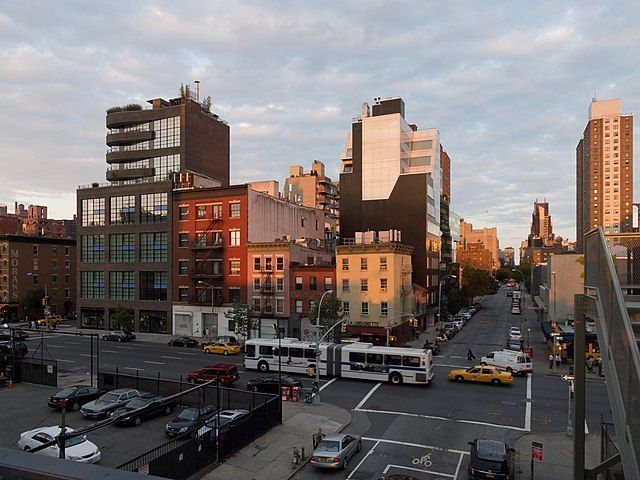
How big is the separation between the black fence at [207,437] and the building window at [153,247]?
135ft

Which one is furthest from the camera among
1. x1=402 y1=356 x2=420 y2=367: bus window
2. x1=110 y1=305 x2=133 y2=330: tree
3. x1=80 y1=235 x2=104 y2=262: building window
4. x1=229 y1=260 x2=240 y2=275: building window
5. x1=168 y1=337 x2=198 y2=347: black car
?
x1=80 y1=235 x2=104 y2=262: building window

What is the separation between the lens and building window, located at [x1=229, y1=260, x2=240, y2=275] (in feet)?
215

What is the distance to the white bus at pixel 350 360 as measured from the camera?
37688 mm

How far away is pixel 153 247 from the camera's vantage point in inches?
2835

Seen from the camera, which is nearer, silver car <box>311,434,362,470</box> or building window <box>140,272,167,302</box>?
silver car <box>311,434,362,470</box>

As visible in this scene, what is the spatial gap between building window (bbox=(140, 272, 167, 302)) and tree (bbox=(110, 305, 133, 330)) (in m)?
3.36

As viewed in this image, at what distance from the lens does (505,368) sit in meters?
42.4

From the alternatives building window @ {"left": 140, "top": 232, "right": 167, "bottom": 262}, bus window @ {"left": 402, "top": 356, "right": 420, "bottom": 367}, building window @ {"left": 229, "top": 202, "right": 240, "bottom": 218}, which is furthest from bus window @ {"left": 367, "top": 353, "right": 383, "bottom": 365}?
building window @ {"left": 140, "top": 232, "right": 167, "bottom": 262}

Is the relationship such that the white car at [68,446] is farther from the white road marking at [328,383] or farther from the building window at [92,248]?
the building window at [92,248]

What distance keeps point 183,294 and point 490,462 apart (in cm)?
5648

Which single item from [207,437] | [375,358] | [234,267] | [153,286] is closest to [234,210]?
[234,267]

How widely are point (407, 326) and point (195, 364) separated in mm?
29129

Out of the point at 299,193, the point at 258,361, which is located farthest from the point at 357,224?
the point at 258,361

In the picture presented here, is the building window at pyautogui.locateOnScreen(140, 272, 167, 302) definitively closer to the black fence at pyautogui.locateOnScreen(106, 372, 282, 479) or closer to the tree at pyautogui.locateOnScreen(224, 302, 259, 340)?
the tree at pyautogui.locateOnScreen(224, 302, 259, 340)
